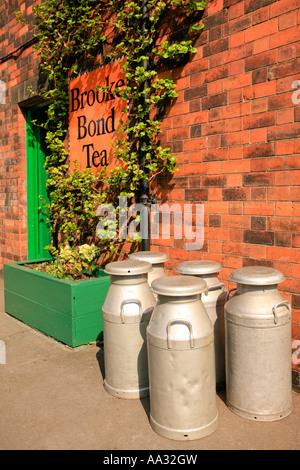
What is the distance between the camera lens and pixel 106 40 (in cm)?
469

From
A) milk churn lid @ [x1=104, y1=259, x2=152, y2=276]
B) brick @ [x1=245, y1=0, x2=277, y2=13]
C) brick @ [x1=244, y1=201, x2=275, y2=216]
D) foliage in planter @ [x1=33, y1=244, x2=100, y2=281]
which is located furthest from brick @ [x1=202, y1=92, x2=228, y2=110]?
foliage in planter @ [x1=33, y1=244, x2=100, y2=281]

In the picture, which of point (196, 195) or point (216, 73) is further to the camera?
point (196, 195)

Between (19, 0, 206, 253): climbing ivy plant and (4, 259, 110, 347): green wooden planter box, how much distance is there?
0.83 meters

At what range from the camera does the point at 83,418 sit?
2.65 m

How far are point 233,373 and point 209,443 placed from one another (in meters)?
0.47

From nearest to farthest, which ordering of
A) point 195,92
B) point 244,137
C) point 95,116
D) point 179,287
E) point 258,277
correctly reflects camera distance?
1. point 179,287
2. point 258,277
3. point 244,137
4. point 195,92
5. point 95,116

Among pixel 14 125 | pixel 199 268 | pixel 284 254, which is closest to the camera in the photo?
pixel 199 268

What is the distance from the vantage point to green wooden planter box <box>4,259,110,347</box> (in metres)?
3.77

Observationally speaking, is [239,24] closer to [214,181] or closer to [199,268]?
[214,181]

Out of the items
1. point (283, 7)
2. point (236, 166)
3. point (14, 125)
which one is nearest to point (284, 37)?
point (283, 7)

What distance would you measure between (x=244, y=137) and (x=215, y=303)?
4.44ft

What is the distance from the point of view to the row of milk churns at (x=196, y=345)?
2.38m

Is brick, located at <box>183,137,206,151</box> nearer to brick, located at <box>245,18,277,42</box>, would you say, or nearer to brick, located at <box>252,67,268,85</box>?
brick, located at <box>252,67,268,85</box>

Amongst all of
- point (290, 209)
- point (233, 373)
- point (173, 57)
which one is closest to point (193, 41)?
point (173, 57)
